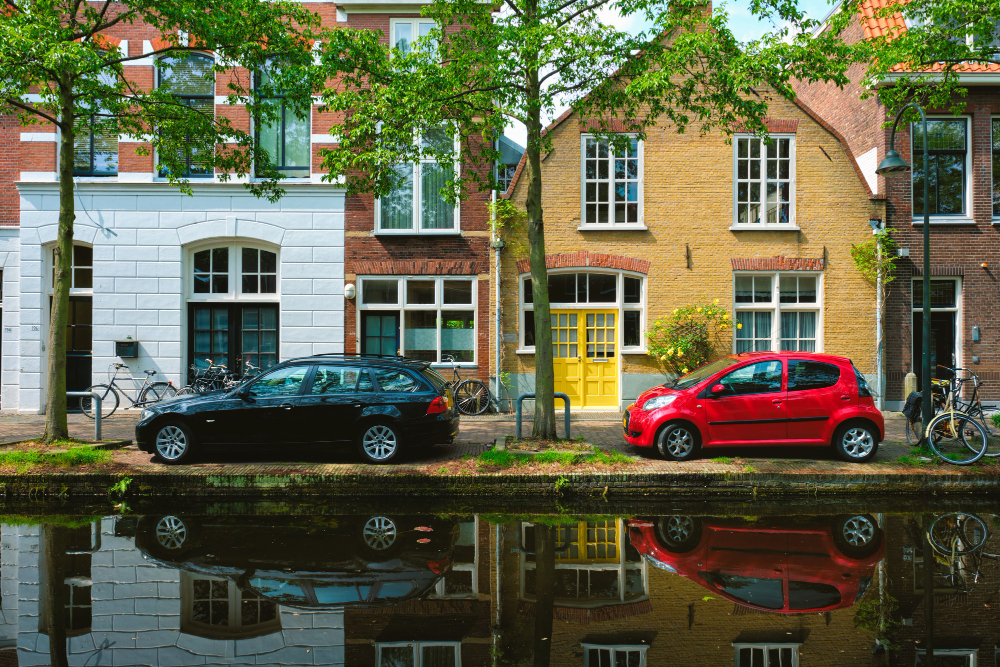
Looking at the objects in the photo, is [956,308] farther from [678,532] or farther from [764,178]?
[678,532]

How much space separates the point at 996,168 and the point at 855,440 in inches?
396

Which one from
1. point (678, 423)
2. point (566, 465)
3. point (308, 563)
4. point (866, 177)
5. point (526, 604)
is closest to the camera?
point (526, 604)

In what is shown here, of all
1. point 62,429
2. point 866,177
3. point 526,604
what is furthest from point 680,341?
point 62,429

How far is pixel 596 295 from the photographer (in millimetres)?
14281

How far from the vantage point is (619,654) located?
3812 mm

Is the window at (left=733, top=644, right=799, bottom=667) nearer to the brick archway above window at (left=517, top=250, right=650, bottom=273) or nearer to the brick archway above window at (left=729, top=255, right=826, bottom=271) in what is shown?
the brick archway above window at (left=517, top=250, right=650, bottom=273)

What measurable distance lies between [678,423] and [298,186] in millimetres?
9720

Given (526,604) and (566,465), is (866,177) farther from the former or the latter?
(526,604)

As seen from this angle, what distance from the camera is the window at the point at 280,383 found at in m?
8.81

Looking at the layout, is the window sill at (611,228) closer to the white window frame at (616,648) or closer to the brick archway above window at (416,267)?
the brick archway above window at (416,267)

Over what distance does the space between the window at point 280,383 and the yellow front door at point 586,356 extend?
6.52 metres

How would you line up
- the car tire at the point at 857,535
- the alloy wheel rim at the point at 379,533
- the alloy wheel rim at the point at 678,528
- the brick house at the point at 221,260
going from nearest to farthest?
the car tire at the point at 857,535 → the alloy wheel rim at the point at 379,533 → the alloy wheel rim at the point at 678,528 → the brick house at the point at 221,260

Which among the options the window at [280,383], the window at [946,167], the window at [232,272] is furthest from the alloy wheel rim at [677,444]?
the window at [946,167]

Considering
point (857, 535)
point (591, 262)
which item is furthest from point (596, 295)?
point (857, 535)
